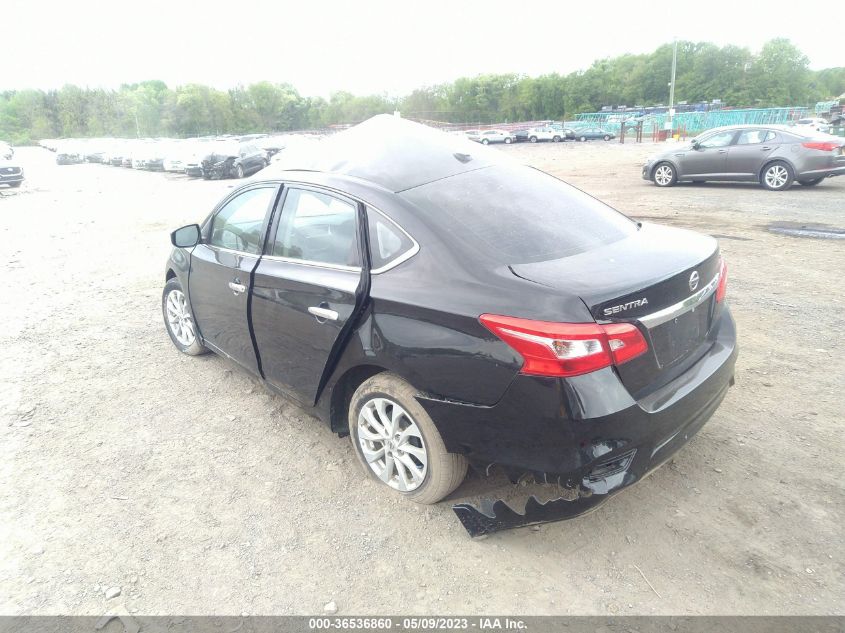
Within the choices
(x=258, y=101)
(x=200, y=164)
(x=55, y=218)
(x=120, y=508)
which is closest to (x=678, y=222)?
(x=120, y=508)

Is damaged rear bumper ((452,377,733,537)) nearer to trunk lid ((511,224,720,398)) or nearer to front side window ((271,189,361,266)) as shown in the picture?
trunk lid ((511,224,720,398))

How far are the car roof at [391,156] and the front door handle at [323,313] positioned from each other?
28.0 inches

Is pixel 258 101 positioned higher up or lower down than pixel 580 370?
higher up

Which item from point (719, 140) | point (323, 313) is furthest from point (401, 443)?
point (719, 140)

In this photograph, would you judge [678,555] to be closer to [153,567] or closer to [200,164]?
[153,567]

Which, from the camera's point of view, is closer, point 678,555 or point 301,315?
point 678,555

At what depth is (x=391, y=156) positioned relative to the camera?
3.35 m

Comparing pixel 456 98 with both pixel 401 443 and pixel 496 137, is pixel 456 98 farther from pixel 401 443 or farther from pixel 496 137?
pixel 401 443

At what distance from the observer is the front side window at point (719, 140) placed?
13.4 meters

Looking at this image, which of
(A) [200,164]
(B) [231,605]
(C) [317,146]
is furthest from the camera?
(A) [200,164]

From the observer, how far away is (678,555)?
2.59 metres

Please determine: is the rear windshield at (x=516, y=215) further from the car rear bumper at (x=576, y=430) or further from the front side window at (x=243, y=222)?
the front side window at (x=243, y=222)

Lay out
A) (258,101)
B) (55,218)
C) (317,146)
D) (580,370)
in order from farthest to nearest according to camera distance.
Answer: (258,101)
(55,218)
(317,146)
(580,370)

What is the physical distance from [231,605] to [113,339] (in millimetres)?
3915
